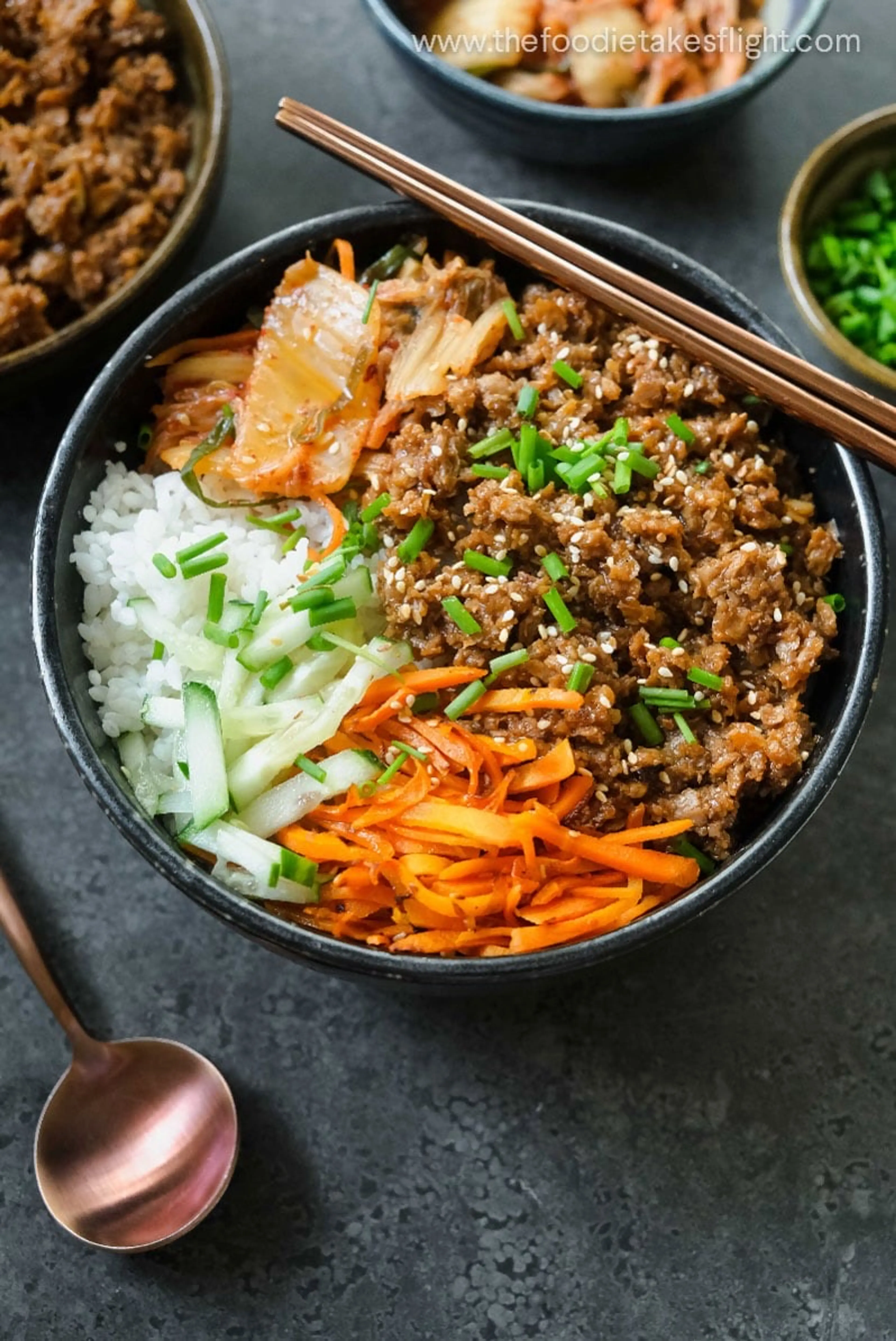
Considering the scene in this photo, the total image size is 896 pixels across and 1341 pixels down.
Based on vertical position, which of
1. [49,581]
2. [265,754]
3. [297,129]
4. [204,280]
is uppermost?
[297,129]

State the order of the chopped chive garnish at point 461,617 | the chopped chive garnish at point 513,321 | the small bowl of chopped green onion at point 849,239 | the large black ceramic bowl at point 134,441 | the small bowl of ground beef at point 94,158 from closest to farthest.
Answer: the large black ceramic bowl at point 134,441 → the chopped chive garnish at point 461,617 → the chopped chive garnish at point 513,321 → the small bowl of ground beef at point 94,158 → the small bowl of chopped green onion at point 849,239

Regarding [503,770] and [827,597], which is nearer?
[503,770]

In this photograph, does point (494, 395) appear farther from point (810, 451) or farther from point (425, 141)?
point (425, 141)

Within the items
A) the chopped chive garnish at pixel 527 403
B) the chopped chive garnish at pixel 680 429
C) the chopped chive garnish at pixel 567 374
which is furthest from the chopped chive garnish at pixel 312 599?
the chopped chive garnish at pixel 680 429

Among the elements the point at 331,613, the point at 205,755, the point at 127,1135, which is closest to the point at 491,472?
the point at 331,613

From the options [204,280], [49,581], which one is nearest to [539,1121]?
[49,581]

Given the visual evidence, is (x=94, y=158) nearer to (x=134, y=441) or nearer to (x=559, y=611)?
(x=134, y=441)

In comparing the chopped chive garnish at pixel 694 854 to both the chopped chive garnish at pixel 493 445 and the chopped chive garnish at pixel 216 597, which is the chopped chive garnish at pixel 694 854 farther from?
the chopped chive garnish at pixel 216 597
